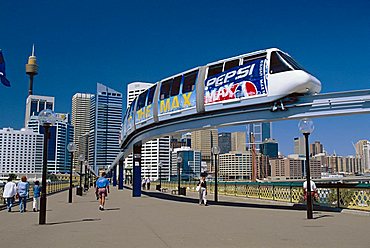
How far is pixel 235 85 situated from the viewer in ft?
59.1

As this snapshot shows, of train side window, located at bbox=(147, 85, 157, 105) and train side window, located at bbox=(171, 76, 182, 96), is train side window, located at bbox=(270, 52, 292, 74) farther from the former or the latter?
train side window, located at bbox=(147, 85, 157, 105)

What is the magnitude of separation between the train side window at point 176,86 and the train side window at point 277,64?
6.55 meters

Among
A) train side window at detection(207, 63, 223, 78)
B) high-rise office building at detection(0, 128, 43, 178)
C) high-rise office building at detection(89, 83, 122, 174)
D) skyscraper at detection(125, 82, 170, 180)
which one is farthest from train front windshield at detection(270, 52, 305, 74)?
high-rise office building at detection(89, 83, 122, 174)

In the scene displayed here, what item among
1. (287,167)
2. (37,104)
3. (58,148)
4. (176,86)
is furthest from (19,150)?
(176,86)

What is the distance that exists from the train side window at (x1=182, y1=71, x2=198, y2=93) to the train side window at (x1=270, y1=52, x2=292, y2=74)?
16.1 feet

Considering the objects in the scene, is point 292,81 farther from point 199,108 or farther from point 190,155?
point 190,155

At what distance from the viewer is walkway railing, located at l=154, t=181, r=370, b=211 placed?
55.0 feet

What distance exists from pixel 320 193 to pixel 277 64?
7448 mm

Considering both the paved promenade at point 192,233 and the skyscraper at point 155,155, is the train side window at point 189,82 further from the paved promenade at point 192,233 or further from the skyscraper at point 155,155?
the skyscraper at point 155,155

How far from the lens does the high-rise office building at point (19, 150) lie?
16750 cm

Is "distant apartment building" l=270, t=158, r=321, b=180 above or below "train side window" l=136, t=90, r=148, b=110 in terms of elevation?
below

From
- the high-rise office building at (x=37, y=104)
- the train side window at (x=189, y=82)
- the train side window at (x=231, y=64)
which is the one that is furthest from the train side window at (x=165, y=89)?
the high-rise office building at (x=37, y=104)

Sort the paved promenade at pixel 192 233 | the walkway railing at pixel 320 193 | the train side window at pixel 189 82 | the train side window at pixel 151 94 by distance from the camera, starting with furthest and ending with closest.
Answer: the train side window at pixel 151 94 < the train side window at pixel 189 82 < the walkway railing at pixel 320 193 < the paved promenade at pixel 192 233

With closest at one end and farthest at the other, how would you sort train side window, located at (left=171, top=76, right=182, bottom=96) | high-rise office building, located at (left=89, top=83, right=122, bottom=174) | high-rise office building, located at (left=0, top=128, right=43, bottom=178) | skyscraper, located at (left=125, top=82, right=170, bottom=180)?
train side window, located at (left=171, top=76, right=182, bottom=96) → skyscraper, located at (left=125, top=82, right=170, bottom=180) → high-rise office building, located at (left=0, top=128, right=43, bottom=178) → high-rise office building, located at (left=89, top=83, right=122, bottom=174)
